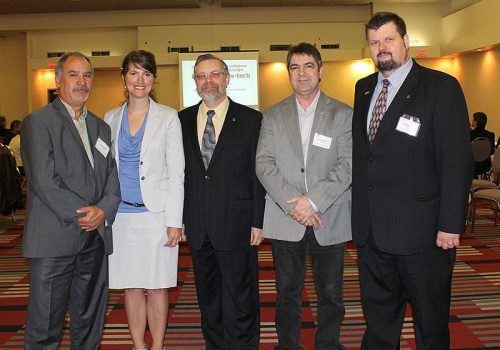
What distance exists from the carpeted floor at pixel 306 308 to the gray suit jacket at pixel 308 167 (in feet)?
3.04

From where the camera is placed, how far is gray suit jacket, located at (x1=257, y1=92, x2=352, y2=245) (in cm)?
268

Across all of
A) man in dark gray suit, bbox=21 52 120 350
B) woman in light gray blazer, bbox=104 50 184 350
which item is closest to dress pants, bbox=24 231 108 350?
man in dark gray suit, bbox=21 52 120 350

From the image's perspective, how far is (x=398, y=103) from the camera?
7.75ft

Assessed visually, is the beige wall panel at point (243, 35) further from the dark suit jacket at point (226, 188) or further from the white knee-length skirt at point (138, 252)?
the white knee-length skirt at point (138, 252)

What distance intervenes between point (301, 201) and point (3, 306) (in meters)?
2.90

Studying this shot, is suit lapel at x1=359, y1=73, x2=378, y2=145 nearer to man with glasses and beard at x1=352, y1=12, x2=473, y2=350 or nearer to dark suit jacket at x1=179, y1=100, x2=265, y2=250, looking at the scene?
man with glasses and beard at x1=352, y1=12, x2=473, y2=350

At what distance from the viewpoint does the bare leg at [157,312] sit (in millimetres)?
2887

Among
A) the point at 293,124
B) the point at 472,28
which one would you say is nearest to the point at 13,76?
the point at 472,28

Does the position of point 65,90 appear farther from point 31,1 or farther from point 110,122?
point 31,1

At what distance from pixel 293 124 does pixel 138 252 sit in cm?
112

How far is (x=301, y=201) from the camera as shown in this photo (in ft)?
8.62

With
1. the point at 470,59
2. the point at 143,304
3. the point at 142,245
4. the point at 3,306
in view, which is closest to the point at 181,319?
the point at 143,304

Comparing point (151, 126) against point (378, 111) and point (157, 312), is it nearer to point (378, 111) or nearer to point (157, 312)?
point (157, 312)

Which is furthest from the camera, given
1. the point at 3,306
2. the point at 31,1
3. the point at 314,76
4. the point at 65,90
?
the point at 31,1
